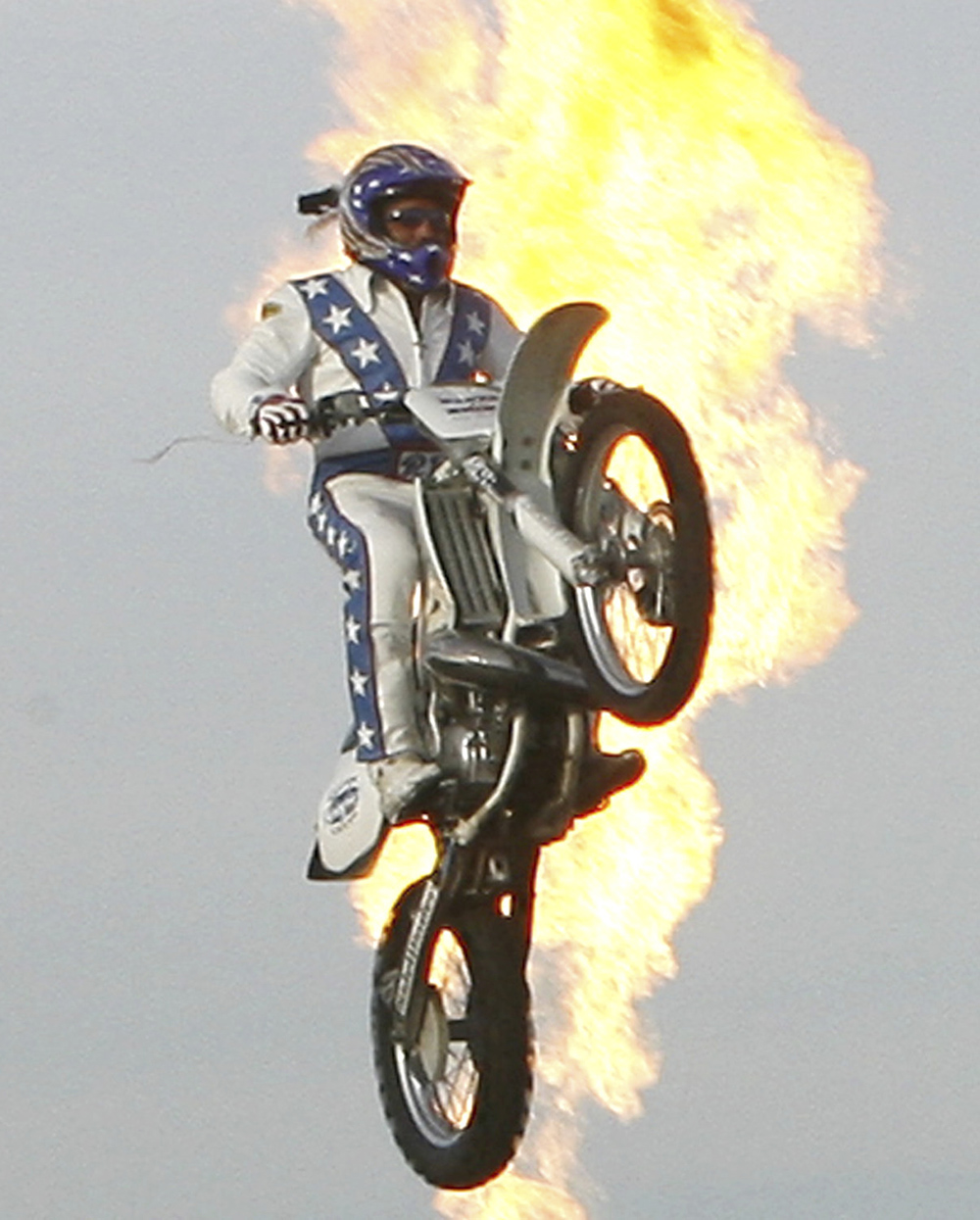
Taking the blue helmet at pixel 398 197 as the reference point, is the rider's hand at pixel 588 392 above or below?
below

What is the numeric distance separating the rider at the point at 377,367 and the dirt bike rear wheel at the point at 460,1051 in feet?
2.80

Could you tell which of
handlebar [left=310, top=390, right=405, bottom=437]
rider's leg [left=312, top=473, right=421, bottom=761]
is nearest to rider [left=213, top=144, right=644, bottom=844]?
rider's leg [left=312, top=473, right=421, bottom=761]

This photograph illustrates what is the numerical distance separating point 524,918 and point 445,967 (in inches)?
17.9

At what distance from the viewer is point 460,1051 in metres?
18.8

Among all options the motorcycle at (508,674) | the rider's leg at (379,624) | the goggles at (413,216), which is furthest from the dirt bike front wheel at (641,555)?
the goggles at (413,216)

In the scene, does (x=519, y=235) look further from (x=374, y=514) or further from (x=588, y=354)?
(x=374, y=514)

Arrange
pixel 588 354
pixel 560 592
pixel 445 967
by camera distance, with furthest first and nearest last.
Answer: pixel 588 354 → pixel 445 967 → pixel 560 592

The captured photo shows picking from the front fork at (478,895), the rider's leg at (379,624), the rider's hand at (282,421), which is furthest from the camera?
the front fork at (478,895)

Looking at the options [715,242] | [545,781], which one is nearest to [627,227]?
[715,242]

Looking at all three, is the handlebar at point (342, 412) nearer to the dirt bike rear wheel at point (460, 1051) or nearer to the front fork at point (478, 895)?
the front fork at point (478, 895)

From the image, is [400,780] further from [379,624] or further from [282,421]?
[282,421]

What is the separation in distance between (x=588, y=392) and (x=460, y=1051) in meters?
3.06

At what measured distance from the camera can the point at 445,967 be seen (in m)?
18.8

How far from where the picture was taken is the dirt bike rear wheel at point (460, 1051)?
18.4 meters
